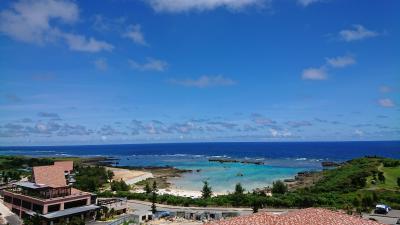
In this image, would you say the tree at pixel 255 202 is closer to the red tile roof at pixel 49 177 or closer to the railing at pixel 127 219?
the railing at pixel 127 219

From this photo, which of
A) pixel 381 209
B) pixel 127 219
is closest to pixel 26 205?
pixel 127 219

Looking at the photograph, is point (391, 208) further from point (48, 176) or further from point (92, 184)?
point (92, 184)

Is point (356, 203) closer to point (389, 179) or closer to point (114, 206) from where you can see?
point (114, 206)

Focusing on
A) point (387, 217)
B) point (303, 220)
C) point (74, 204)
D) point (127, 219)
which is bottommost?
point (127, 219)

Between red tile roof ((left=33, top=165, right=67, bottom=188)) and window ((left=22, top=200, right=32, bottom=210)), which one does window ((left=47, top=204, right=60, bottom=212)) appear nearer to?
red tile roof ((left=33, top=165, right=67, bottom=188))

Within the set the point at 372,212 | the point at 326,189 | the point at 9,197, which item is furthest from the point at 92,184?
the point at 372,212

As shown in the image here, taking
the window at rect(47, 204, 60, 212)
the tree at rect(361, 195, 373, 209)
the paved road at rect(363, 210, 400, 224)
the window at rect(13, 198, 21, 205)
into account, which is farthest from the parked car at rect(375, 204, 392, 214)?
the window at rect(13, 198, 21, 205)

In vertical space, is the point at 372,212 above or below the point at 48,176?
below

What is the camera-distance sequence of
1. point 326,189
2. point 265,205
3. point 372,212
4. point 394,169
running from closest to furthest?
point 372,212
point 265,205
point 326,189
point 394,169
